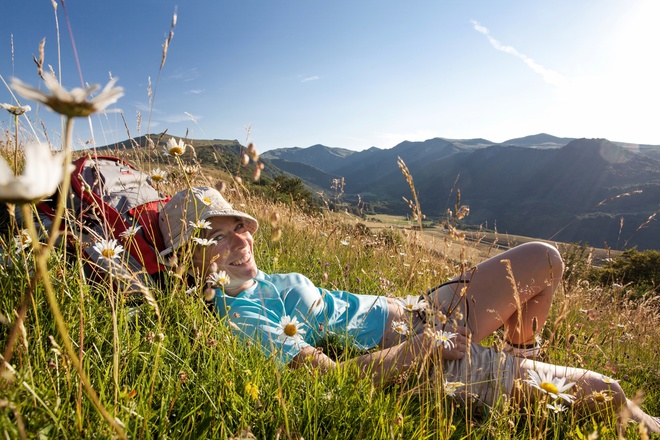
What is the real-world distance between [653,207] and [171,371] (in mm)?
140560

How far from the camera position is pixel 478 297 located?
2.60m

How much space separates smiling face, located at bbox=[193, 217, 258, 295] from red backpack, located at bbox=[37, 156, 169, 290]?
11.3 inches

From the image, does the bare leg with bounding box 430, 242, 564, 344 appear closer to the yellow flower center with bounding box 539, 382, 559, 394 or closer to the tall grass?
the tall grass

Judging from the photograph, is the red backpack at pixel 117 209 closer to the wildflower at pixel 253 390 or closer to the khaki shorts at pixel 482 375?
the wildflower at pixel 253 390

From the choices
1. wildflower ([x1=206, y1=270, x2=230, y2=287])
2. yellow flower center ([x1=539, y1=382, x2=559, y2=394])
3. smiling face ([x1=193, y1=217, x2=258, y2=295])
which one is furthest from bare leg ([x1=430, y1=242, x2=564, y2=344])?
wildflower ([x1=206, y1=270, x2=230, y2=287])

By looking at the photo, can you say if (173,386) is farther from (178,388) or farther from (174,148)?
(174,148)

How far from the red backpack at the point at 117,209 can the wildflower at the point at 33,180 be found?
1569mm

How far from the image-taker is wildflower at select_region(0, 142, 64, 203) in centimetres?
35

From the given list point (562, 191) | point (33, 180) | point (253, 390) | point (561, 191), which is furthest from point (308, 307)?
point (561, 191)

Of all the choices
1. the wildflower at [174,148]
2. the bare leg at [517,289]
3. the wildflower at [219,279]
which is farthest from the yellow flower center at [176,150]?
the bare leg at [517,289]

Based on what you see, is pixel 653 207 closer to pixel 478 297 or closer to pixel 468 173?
pixel 468 173

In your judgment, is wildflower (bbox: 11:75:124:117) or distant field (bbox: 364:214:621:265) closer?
wildflower (bbox: 11:75:124:117)

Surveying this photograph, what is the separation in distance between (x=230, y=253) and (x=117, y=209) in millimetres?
837

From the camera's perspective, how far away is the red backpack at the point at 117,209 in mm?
2059
